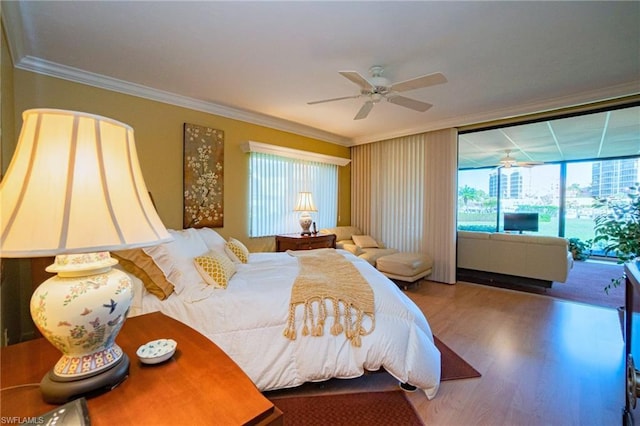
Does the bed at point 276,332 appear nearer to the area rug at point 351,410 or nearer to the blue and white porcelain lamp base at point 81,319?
the area rug at point 351,410

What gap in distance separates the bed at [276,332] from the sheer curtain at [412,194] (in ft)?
9.74

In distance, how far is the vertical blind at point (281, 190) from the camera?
4.22 meters

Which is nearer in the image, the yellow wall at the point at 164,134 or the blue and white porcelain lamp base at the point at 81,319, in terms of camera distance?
the blue and white porcelain lamp base at the point at 81,319

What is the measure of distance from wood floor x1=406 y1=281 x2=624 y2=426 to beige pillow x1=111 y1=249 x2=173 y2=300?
5.95 ft

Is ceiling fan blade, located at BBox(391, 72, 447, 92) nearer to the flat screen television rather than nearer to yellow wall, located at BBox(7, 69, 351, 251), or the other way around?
yellow wall, located at BBox(7, 69, 351, 251)

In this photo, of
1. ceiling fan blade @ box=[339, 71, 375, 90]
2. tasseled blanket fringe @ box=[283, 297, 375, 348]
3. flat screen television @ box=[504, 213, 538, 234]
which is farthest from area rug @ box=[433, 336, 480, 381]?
flat screen television @ box=[504, 213, 538, 234]

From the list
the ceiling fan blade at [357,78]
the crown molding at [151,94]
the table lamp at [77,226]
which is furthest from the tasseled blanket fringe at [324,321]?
the crown molding at [151,94]

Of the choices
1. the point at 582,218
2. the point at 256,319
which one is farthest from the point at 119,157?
the point at 582,218

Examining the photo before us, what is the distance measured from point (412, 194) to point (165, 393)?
4.76 metres

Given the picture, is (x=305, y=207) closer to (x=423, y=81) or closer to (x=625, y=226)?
(x=423, y=81)

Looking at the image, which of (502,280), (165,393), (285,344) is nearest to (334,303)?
(285,344)

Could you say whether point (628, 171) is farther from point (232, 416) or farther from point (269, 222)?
point (232, 416)

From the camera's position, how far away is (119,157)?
786 millimetres

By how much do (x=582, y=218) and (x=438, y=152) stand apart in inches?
201
